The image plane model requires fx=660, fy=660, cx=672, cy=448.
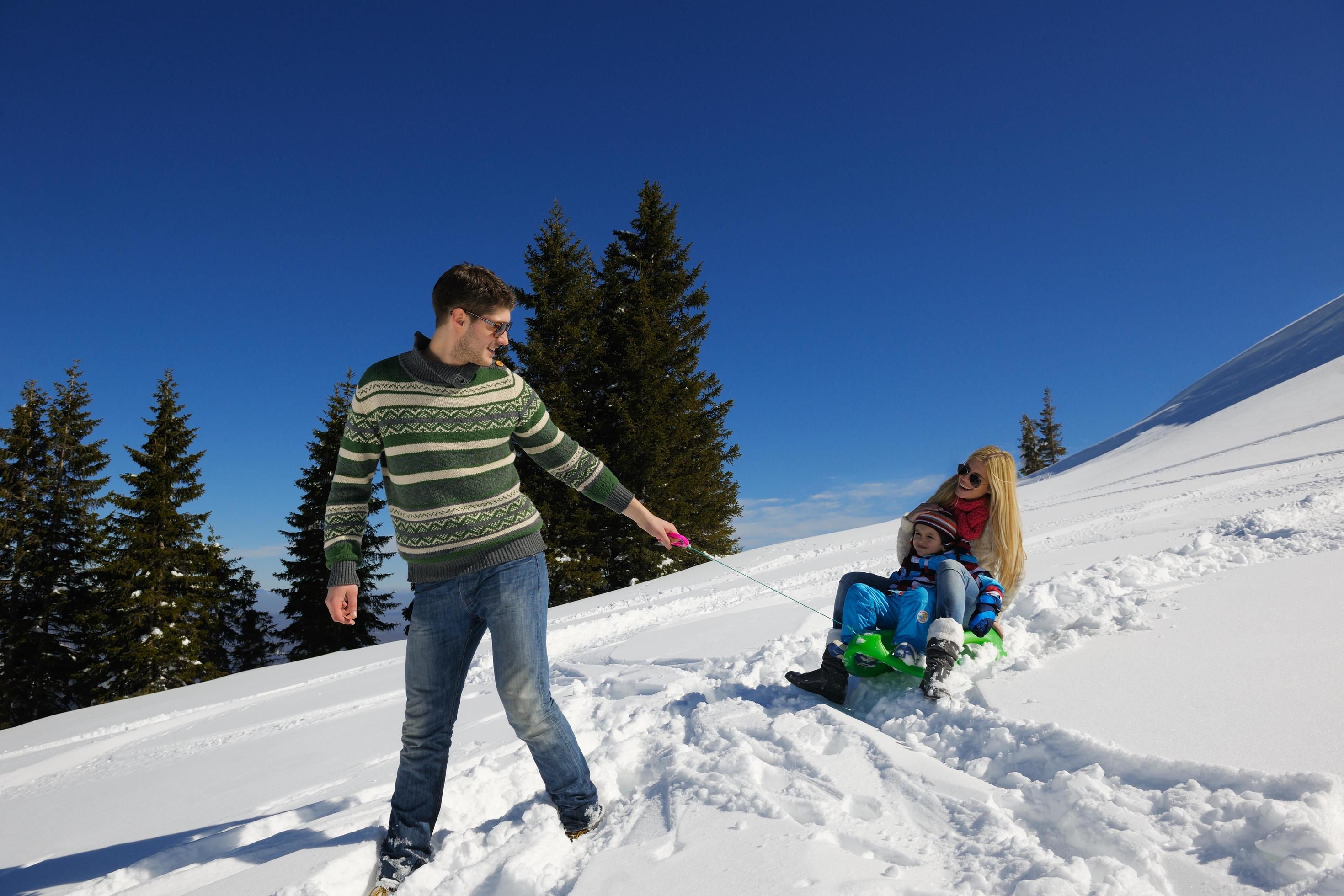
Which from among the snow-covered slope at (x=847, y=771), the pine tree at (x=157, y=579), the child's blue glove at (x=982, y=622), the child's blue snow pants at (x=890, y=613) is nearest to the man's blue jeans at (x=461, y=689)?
the snow-covered slope at (x=847, y=771)

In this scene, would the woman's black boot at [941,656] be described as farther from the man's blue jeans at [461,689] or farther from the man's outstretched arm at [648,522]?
the man's blue jeans at [461,689]

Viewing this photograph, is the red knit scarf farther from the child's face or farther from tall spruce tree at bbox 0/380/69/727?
tall spruce tree at bbox 0/380/69/727

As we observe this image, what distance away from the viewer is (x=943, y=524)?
12.3ft

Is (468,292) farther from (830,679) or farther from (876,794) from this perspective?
(830,679)

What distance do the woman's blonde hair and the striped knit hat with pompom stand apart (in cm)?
20

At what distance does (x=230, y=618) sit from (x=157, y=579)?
328 cm

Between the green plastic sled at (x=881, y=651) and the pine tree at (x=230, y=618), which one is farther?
the pine tree at (x=230, y=618)

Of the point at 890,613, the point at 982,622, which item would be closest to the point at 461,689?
the point at 890,613

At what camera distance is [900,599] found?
354cm

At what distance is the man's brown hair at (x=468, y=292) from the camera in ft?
6.86

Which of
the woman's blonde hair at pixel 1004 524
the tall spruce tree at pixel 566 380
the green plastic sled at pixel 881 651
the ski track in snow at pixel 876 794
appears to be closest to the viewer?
the ski track in snow at pixel 876 794

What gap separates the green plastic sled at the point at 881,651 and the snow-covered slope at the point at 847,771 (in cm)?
9

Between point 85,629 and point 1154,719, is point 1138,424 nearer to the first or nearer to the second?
point 1154,719

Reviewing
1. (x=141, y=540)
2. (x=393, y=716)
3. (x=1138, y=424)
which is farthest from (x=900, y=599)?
(x=1138, y=424)
